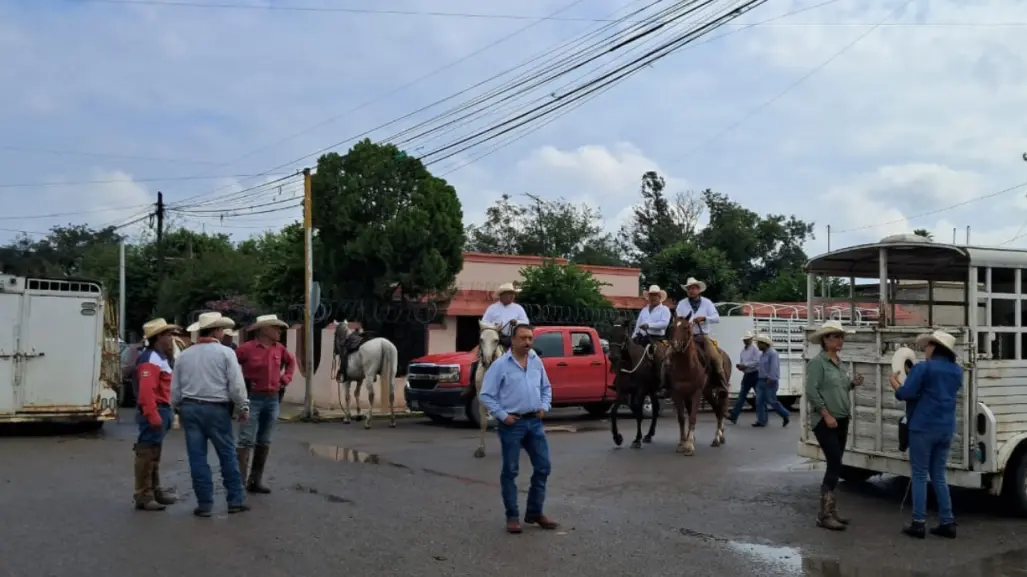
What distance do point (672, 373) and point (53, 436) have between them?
10.3m

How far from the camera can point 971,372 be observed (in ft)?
30.5

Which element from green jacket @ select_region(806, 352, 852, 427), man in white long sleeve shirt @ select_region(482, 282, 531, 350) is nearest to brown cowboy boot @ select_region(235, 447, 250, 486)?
man in white long sleeve shirt @ select_region(482, 282, 531, 350)

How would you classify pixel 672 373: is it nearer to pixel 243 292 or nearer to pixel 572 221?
pixel 243 292

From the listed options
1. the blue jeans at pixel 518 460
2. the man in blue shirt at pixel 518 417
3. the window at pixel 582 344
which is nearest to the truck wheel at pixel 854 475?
the man in blue shirt at pixel 518 417

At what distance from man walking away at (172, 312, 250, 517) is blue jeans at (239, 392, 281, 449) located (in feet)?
3.12

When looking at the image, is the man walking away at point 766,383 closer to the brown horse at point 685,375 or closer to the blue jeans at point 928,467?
the brown horse at point 685,375

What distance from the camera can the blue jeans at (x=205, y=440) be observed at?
8781mm

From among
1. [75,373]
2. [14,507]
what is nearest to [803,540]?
[14,507]

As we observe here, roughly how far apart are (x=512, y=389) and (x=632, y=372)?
672 centimetres

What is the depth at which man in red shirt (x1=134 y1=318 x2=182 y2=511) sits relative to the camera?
921cm

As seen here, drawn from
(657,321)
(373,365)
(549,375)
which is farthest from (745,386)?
(373,365)

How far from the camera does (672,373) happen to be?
561 inches

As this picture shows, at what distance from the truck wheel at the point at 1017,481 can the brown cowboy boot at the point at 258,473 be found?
7426 mm

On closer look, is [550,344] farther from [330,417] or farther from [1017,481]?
[1017,481]
